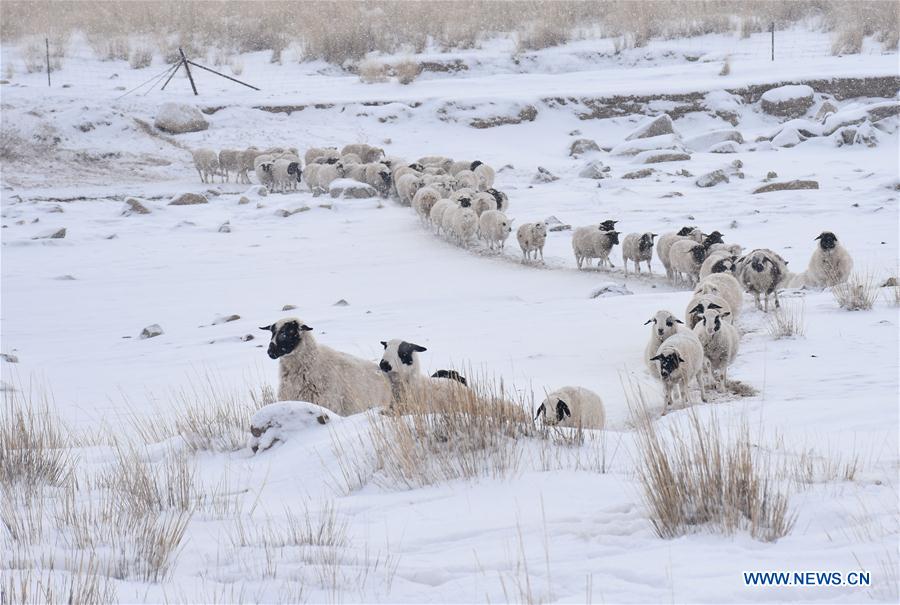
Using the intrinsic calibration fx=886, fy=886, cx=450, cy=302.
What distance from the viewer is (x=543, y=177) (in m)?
23.8

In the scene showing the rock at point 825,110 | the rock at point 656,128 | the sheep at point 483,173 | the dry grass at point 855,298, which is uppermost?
the rock at point 825,110

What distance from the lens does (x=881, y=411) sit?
232 inches

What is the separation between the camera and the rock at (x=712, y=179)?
69.5 ft

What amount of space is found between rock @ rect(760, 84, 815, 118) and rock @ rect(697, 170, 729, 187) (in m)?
10.2

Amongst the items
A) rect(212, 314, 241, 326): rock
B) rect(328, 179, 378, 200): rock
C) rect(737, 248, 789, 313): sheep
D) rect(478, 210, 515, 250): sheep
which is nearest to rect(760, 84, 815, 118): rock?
rect(328, 179, 378, 200): rock

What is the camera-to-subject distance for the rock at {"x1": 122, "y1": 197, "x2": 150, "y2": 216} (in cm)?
2069

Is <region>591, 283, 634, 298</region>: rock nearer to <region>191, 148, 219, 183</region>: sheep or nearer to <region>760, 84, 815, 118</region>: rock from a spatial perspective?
<region>191, 148, 219, 183</region>: sheep

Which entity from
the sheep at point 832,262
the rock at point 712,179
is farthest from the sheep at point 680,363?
the rock at point 712,179

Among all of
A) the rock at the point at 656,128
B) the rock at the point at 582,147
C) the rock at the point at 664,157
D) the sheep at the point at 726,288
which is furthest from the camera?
the rock at the point at 656,128

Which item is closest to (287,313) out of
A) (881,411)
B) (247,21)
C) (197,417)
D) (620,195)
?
(197,417)

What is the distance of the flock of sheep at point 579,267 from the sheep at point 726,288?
1cm

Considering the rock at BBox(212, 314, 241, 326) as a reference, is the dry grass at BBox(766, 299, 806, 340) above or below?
above

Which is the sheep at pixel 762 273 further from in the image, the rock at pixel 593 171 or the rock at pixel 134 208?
the rock at pixel 134 208

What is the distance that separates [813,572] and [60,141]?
27945 mm
